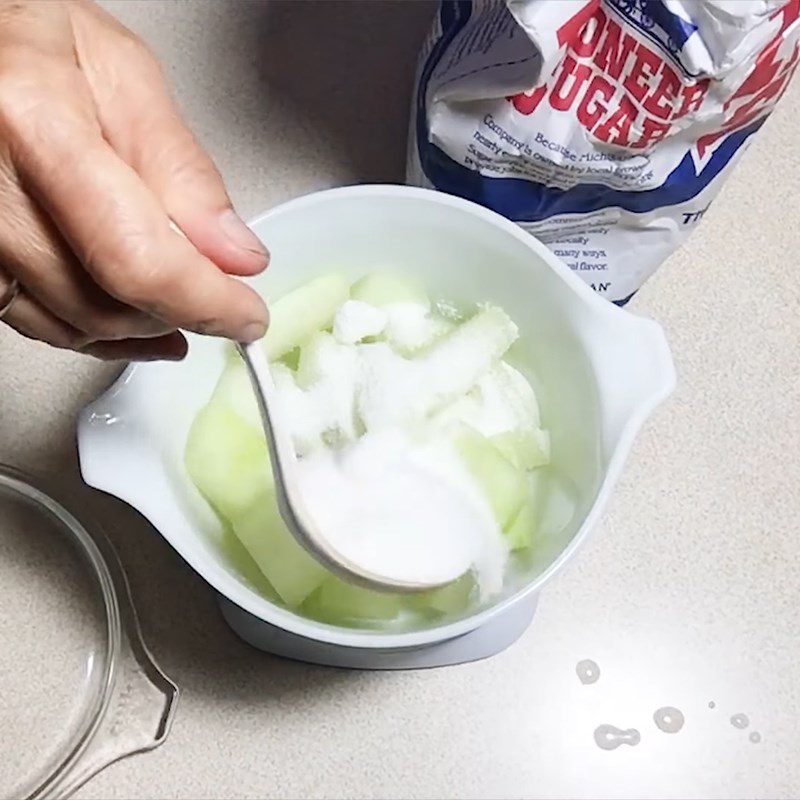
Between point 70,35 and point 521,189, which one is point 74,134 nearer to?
point 70,35

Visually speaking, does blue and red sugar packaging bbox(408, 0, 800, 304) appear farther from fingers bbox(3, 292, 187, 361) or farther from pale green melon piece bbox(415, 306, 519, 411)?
fingers bbox(3, 292, 187, 361)

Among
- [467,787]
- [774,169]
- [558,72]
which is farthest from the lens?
[774,169]

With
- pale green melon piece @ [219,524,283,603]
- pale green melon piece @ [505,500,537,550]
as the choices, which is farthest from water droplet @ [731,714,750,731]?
pale green melon piece @ [219,524,283,603]

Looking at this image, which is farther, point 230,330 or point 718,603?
point 718,603

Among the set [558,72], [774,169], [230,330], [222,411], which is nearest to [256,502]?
[222,411]

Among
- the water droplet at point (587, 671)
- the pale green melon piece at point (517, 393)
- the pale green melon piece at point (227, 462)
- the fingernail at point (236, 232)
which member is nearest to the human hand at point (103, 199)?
the fingernail at point (236, 232)

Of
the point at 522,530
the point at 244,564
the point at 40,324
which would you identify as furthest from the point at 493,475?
the point at 40,324

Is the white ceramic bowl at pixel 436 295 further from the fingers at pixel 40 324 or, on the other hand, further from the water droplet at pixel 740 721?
the water droplet at pixel 740 721

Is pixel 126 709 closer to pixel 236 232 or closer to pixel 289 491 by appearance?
pixel 289 491
